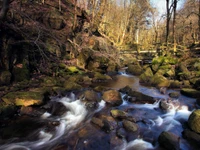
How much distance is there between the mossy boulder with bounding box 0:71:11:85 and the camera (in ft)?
28.2

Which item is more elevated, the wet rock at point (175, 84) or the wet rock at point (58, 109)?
the wet rock at point (175, 84)

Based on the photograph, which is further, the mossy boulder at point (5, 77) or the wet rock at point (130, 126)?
the mossy boulder at point (5, 77)

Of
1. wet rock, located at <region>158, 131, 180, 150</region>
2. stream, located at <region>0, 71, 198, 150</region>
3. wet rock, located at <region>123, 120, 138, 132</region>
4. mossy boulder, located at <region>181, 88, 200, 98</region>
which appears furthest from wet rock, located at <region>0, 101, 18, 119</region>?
mossy boulder, located at <region>181, 88, 200, 98</region>

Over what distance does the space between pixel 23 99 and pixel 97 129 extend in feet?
11.3

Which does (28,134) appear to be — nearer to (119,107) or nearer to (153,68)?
(119,107)

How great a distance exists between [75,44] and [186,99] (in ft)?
30.8

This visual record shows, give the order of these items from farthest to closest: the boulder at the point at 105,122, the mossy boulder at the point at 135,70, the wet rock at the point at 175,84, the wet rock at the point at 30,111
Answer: the mossy boulder at the point at 135,70, the wet rock at the point at 175,84, the wet rock at the point at 30,111, the boulder at the point at 105,122

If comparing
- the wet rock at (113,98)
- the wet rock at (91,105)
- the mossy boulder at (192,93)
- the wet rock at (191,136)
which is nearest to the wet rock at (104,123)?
the wet rock at (91,105)

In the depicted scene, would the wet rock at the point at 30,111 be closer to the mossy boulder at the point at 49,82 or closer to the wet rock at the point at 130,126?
the mossy boulder at the point at 49,82

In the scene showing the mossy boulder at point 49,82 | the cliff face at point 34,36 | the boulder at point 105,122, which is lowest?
the boulder at point 105,122

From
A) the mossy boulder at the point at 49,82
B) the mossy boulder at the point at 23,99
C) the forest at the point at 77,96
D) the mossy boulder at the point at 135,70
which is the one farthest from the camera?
the mossy boulder at the point at 135,70

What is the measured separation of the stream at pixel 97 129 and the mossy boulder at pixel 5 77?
2.49 metres

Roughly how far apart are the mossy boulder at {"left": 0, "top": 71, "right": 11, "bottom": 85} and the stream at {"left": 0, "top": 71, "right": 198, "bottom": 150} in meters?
2.49

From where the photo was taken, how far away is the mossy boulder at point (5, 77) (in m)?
8.59
